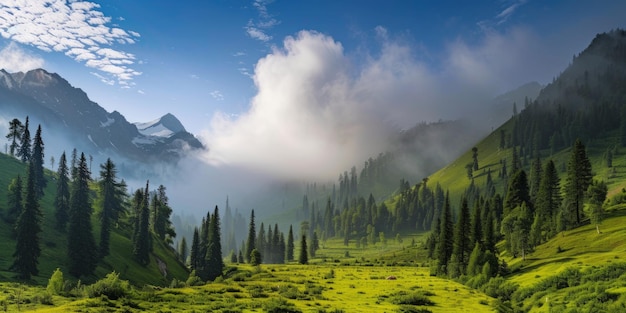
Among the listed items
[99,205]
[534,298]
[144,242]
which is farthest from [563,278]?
[99,205]

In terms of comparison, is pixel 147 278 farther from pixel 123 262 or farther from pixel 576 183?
pixel 576 183

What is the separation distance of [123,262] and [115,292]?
76.3 metres

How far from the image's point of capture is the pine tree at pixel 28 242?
80750 mm

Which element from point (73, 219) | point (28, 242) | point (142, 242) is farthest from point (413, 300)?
point (142, 242)

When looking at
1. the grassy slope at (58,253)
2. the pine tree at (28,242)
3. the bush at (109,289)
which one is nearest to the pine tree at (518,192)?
the grassy slope at (58,253)

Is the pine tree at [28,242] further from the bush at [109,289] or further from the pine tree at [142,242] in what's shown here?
the bush at [109,289]

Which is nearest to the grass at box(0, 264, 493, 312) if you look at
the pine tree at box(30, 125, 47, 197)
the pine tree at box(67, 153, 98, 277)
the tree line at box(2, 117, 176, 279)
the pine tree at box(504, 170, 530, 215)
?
the tree line at box(2, 117, 176, 279)

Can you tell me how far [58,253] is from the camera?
320ft

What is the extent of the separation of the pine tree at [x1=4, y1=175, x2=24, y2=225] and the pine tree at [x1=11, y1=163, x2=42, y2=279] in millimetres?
18119

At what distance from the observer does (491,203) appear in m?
165

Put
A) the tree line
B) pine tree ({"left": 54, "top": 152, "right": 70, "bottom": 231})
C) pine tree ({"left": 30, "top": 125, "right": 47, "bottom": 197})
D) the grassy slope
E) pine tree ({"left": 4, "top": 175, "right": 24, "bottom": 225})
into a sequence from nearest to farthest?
the tree line < the grassy slope < pine tree ({"left": 4, "top": 175, "right": 24, "bottom": 225}) < pine tree ({"left": 54, "top": 152, "right": 70, "bottom": 231}) < pine tree ({"left": 30, "top": 125, "right": 47, "bottom": 197})

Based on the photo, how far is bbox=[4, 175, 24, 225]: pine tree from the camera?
103 meters

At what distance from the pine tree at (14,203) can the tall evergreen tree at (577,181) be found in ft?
497

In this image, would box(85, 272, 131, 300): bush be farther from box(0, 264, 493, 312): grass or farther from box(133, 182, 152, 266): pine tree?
box(133, 182, 152, 266): pine tree
